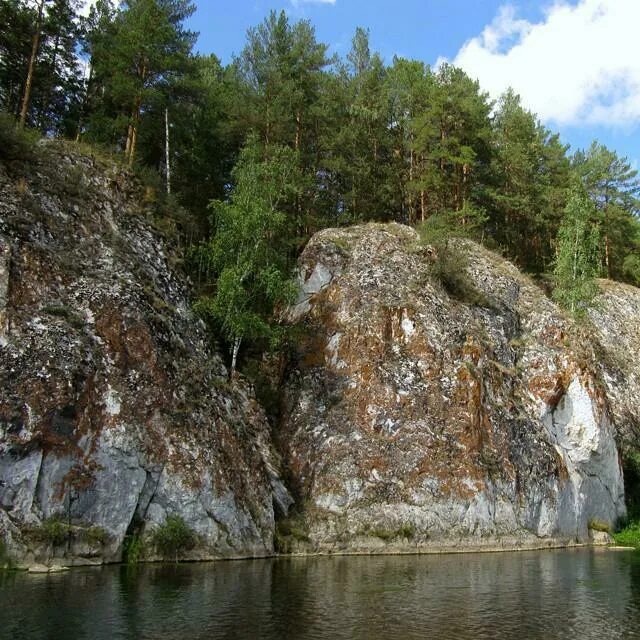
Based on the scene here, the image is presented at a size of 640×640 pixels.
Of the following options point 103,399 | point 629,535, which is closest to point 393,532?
point 103,399

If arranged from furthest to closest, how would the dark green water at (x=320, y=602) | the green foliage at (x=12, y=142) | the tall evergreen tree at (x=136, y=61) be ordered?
the tall evergreen tree at (x=136, y=61)
the green foliage at (x=12, y=142)
the dark green water at (x=320, y=602)

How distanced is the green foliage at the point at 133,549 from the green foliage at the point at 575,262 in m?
38.3

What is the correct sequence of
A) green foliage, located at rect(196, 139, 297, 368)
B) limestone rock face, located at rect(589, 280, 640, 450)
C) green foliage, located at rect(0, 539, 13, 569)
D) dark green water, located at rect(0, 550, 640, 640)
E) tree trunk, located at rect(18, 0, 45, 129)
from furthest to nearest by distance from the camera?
1. limestone rock face, located at rect(589, 280, 640, 450)
2. tree trunk, located at rect(18, 0, 45, 129)
3. green foliage, located at rect(196, 139, 297, 368)
4. green foliage, located at rect(0, 539, 13, 569)
5. dark green water, located at rect(0, 550, 640, 640)

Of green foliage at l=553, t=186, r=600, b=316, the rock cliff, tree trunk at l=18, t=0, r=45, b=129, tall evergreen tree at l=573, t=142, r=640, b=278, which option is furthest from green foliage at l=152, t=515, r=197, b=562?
tall evergreen tree at l=573, t=142, r=640, b=278

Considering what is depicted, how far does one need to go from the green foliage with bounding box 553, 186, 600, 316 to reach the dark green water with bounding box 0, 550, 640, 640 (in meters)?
29.1

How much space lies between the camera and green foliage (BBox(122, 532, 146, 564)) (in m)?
25.5

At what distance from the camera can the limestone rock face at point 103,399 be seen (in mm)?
24188

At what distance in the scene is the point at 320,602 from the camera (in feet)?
61.0

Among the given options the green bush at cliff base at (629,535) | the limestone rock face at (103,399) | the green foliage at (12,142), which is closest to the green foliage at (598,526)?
the green bush at cliff base at (629,535)

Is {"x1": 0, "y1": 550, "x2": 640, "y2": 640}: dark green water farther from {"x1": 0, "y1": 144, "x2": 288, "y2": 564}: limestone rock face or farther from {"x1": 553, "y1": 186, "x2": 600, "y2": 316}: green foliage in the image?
{"x1": 553, "y1": 186, "x2": 600, "y2": 316}: green foliage

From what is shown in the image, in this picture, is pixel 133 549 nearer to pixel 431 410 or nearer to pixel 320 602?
pixel 320 602

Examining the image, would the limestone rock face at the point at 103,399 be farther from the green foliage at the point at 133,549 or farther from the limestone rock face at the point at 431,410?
the limestone rock face at the point at 431,410

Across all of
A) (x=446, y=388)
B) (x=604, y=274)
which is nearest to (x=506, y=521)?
(x=446, y=388)

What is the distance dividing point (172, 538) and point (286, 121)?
31.0m
